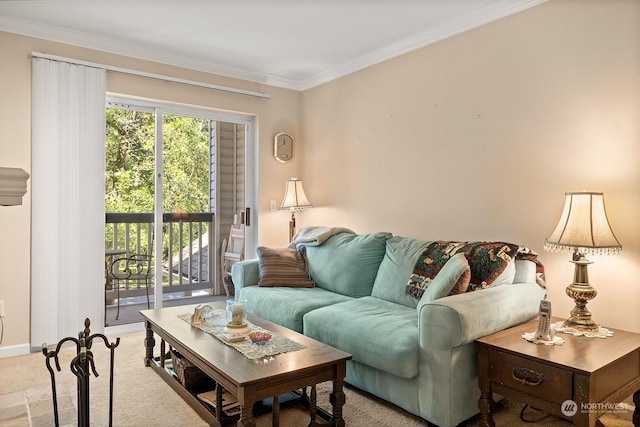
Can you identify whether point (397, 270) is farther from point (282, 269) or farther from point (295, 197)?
point (295, 197)

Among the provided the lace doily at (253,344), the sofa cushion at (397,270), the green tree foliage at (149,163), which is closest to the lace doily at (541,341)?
the sofa cushion at (397,270)

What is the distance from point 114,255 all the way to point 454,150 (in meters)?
2.97

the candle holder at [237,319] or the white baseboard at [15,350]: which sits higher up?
the candle holder at [237,319]

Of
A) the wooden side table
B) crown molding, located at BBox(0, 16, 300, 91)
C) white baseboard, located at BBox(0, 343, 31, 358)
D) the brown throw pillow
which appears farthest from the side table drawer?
crown molding, located at BBox(0, 16, 300, 91)

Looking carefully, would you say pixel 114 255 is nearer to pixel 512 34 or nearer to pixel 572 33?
pixel 512 34

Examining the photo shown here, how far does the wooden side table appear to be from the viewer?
1.79 meters

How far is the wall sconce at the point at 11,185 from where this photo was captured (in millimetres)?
1169

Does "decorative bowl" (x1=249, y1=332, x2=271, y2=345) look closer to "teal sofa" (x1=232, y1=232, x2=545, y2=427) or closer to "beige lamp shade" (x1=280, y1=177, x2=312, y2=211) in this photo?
"teal sofa" (x1=232, y1=232, x2=545, y2=427)

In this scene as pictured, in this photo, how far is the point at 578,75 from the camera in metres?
2.61

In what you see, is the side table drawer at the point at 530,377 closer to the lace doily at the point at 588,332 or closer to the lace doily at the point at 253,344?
the lace doily at the point at 588,332

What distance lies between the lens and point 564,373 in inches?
71.7

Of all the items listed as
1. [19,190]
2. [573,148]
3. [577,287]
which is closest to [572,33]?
[573,148]

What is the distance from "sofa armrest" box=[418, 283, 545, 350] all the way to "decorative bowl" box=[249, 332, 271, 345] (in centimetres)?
77

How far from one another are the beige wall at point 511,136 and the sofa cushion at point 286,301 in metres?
0.93
